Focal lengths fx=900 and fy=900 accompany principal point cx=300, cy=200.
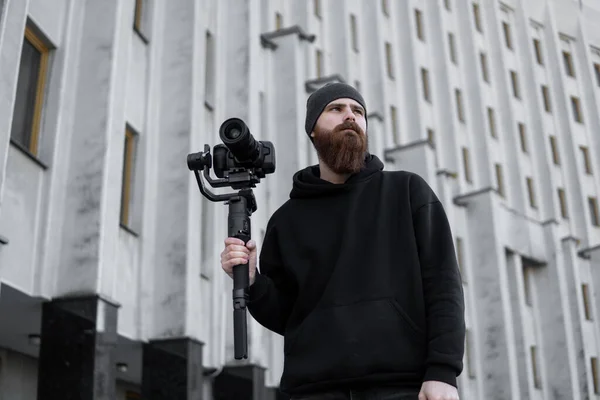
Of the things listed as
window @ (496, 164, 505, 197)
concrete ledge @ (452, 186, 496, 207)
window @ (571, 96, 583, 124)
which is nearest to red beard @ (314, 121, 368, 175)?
concrete ledge @ (452, 186, 496, 207)

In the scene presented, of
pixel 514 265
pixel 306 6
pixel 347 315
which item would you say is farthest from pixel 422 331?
pixel 514 265

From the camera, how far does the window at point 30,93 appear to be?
505 inches

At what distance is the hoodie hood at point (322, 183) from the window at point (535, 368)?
32.9m

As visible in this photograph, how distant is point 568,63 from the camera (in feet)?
148

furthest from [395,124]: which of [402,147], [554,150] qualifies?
[554,150]

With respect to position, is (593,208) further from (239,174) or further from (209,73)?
(239,174)

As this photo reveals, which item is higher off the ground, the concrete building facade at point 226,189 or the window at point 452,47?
the window at point 452,47

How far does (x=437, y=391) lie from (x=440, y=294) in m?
0.38

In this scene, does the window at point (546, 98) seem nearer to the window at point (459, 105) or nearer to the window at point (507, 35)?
the window at point (507, 35)

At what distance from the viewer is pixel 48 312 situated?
1248 cm

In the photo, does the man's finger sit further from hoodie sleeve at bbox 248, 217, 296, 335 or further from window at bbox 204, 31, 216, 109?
window at bbox 204, 31, 216, 109

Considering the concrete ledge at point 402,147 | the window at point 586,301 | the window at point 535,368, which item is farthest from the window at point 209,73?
the window at point 586,301

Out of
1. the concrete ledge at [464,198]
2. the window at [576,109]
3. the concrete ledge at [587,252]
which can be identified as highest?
the window at [576,109]

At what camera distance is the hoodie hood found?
12.1 feet
